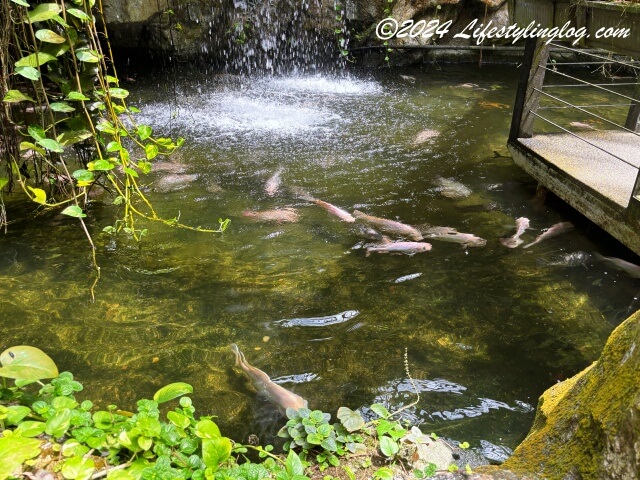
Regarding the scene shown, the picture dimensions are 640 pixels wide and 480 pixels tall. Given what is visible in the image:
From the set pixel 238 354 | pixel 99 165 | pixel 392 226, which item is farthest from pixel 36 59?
pixel 392 226

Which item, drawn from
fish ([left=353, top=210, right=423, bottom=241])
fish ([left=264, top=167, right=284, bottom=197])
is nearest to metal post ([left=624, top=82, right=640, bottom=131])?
fish ([left=353, top=210, right=423, bottom=241])

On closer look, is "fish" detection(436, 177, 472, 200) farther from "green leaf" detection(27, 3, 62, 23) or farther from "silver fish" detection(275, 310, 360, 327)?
"green leaf" detection(27, 3, 62, 23)

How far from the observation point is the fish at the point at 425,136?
6.20 meters

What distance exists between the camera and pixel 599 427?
1463 mm

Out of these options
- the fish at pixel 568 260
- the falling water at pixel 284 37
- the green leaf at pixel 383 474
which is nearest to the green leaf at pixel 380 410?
the green leaf at pixel 383 474

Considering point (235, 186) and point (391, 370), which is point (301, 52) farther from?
point (391, 370)

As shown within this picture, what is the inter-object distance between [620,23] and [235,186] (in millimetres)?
3533

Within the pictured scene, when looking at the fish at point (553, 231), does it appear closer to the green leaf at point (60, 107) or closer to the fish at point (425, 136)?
the fish at point (425, 136)

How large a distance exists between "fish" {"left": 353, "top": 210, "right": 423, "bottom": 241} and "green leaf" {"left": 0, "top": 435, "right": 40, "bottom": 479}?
313 cm

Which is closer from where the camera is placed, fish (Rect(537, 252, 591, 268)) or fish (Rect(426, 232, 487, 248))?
fish (Rect(537, 252, 591, 268))

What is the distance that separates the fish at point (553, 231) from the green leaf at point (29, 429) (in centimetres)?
366

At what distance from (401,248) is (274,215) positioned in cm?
119

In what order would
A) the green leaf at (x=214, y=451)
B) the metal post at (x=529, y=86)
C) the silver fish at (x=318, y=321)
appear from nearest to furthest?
the green leaf at (x=214, y=451) < the silver fish at (x=318, y=321) < the metal post at (x=529, y=86)

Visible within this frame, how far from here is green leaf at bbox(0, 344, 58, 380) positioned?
5.90 feet
